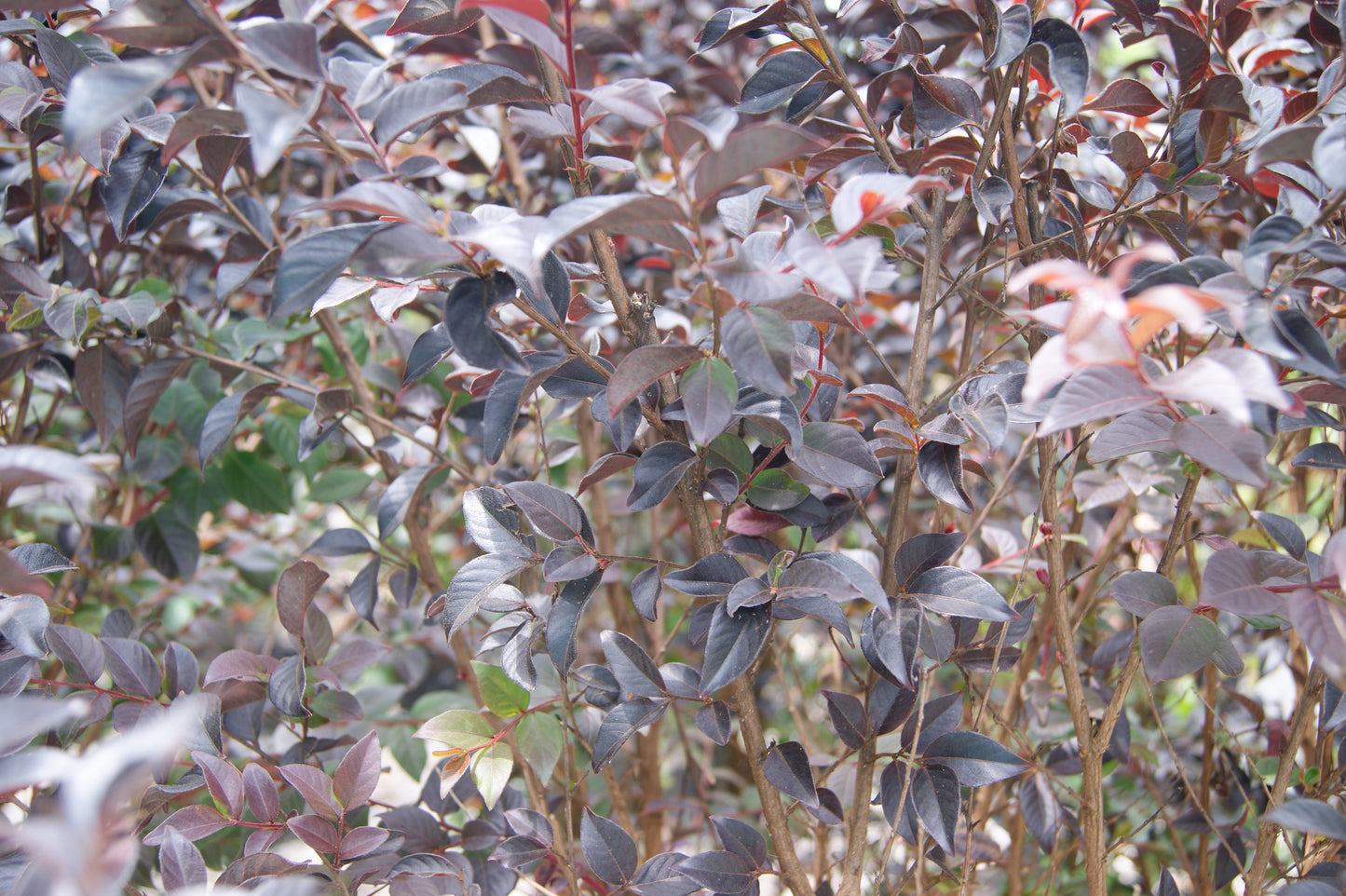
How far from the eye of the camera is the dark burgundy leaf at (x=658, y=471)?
28.0 inches

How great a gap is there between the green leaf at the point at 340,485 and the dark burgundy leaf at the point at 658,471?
24.9 inches

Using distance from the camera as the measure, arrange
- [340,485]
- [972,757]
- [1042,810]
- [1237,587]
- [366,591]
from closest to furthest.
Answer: [1237,587] → [972,757] → [1042,810] → [366,591] → [340,485]

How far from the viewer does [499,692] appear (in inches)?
32.9

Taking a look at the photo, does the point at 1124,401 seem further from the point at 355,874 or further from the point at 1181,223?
the point at 355,874

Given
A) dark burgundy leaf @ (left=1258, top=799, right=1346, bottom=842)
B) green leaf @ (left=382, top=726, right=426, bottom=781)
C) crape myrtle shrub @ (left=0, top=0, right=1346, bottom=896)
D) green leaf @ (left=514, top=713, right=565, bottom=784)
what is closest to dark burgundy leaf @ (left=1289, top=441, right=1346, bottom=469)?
crape myrtle shrub @ (left=0, top=0, right=1346, bottom=896)

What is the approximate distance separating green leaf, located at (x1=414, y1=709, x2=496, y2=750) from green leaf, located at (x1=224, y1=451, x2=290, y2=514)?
629mm

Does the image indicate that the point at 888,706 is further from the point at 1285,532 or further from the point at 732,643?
the point at 1285,532

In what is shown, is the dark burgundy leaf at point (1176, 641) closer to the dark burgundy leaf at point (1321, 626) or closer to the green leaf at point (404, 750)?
the dark burgundy leaf at point (1321, 626)

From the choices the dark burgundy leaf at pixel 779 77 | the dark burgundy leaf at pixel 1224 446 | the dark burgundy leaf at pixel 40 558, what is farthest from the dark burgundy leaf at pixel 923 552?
the dark burgundy leaf at pixel 40 558

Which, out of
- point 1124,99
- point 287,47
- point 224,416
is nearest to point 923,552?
point 1124,99

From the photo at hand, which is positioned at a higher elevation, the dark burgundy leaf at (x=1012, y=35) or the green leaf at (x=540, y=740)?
the dark burgundy leaf at (x=1012, y=35)

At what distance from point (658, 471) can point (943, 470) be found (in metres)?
0.25

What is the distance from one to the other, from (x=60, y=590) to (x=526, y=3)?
Answer: 3.95 feet

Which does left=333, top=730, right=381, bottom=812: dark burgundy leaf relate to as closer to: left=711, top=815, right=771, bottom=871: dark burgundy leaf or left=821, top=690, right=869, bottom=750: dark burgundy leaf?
left=711, top=815, right=771, bottom=871: dark burgundy leaf
